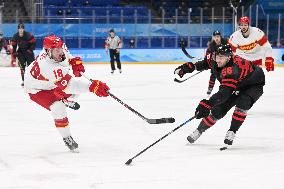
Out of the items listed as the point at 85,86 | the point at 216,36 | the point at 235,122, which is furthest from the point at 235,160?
the point at 216,36

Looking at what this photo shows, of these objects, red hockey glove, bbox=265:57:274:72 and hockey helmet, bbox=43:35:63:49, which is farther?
red hockey glove, bbox=265:57:274:72

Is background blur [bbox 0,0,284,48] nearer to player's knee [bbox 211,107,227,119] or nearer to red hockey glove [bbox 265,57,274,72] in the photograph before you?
red hockey glove [bbox 265,57,274,72]

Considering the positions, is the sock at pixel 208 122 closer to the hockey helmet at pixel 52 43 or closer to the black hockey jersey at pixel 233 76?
the black hockey jersey at pixel 233 76

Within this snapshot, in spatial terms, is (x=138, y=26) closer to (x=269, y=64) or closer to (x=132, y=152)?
(x=269, y=64)

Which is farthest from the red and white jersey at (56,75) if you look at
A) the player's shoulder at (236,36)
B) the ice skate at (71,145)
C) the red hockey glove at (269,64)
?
the player's shoulder at (236,36)

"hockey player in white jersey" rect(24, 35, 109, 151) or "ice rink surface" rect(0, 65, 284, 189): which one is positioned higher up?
"hockey player in white jersey" rect(24, 35, 109, 151)

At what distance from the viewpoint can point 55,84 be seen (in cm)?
412

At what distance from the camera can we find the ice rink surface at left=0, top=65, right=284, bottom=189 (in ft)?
10.6

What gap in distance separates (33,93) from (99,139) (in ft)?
2.58

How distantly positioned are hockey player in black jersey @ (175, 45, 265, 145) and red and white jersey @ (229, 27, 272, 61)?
7.47ft

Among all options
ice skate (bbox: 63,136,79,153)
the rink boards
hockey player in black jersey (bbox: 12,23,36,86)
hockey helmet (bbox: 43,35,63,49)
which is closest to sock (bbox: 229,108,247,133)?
ice skate (bbox: 63,136,79,153)

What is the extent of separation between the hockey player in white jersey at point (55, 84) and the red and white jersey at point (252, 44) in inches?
117

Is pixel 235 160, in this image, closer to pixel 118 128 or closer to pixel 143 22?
pixel 118 128

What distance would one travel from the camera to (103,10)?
1891 centimetres
